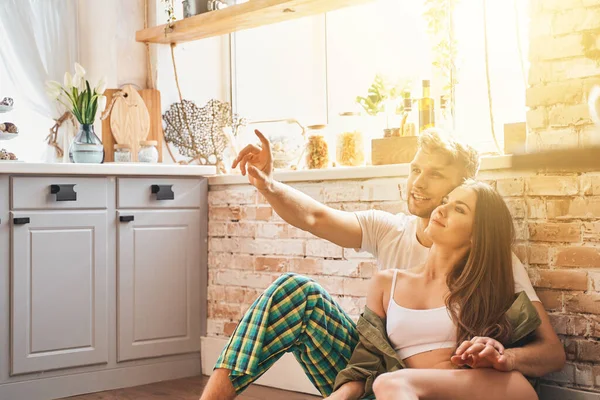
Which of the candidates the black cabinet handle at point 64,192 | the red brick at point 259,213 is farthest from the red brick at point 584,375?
the black cabinet handle at point 64,192

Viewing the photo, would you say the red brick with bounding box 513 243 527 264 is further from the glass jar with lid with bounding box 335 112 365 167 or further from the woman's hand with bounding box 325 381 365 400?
the glass jar with lid with bounding box 335 112 365 167

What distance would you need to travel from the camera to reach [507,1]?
312 centimetres

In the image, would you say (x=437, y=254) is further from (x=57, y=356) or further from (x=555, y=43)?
(x=57, y=356)

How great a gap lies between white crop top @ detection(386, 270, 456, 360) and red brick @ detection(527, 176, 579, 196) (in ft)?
1.67

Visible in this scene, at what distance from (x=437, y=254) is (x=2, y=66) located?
8.22ft

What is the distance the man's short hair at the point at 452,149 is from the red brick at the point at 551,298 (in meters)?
0.41

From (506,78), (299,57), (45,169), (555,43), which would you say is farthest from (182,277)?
(555,43)

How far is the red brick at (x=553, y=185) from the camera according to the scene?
7.82 ft

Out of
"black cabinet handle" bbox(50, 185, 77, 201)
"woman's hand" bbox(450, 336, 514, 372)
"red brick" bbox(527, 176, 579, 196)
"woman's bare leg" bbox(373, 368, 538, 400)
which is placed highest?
"black cabinet handle" bbox(50, 185, 77, 201)

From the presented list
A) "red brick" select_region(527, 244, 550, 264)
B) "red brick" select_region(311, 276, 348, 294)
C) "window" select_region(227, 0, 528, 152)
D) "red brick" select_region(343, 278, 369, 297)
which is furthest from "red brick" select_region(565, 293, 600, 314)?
"red brick" select_region(311, 276, 348, 294)

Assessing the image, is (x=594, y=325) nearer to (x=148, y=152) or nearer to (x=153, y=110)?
(x=148, y=152)

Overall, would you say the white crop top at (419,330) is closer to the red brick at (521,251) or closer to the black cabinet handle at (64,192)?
the red brick at (521,251)

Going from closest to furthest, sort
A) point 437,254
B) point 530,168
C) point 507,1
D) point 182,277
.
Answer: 1. point 437,254
2. point 530,168
3. point 507,1
4. point 182,277

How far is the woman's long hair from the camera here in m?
2.15
